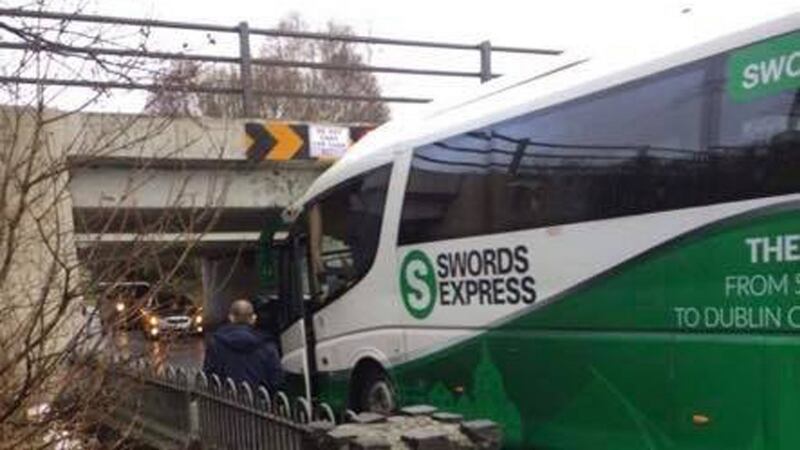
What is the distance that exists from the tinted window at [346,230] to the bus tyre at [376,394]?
865mm

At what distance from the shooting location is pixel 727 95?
6.40 meters

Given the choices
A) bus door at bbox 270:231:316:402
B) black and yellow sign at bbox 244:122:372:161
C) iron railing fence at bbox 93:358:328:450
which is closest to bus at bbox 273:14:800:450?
bus door at bbox 270:231:316:402

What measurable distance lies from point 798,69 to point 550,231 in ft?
7.47

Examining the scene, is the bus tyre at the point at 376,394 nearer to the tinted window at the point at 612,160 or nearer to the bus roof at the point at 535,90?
the tinted window at the point at 612,160

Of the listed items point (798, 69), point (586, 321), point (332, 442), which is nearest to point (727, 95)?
point (798, 69)

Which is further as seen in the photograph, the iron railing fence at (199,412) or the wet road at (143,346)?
the iron railing fence at (199,412)

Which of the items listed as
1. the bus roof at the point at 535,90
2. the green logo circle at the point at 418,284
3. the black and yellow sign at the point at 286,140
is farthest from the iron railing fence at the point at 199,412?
the black and yellow sign at the point at 286,140

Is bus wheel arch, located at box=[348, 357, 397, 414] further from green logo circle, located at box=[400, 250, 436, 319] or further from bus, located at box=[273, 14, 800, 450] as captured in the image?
green logo circle, located at box=[400, 250, 436, 319]

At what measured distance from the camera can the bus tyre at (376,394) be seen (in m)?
10.0

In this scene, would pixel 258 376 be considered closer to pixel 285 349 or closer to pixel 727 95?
pixel 285 349

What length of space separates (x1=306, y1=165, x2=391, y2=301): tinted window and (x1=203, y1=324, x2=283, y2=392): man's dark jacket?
1.17 meters

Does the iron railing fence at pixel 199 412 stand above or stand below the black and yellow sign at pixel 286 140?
below

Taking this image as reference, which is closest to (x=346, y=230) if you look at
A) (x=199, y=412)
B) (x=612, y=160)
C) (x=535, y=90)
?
(x=199, y=412)

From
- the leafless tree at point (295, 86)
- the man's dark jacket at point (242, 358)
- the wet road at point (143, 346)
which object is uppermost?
the leafless tree at point (295, 86)
